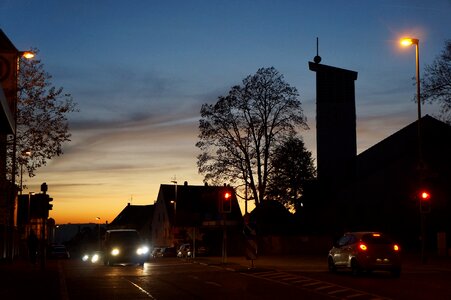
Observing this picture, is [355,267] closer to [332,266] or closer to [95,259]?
[332,266]

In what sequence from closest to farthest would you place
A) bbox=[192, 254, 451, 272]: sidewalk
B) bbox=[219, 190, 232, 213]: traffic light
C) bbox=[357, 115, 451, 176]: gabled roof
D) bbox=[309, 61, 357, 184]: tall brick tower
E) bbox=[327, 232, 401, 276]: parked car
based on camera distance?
bbox=[327, 232, 401, 276]: parked car, bbox=[192, 254, 451, 272]: sidewalk, bbox=[219, 190, 232, 213]: traffic light, bbox=[357, 115, 451, 176]: gabled roof, bbox=[309, 61, 357, 184]: tall brick tower

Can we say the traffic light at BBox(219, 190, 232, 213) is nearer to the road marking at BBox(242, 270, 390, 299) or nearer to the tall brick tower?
the road marking at BBox(242, 270, 390, 299)

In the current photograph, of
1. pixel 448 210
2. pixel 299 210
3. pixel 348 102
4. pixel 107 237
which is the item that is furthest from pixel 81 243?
pixel 107 237

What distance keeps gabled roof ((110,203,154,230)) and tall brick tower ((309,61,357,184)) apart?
69754 millimetres

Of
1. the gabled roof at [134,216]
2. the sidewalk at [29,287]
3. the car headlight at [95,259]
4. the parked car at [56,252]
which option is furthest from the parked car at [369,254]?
the gabled roof at [134,216]

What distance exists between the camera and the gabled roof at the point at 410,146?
47.9 metres

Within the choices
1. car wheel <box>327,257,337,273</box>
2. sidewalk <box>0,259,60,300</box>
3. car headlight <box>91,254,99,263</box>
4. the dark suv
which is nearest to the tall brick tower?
car headlight <box>91,254,99,263</box>

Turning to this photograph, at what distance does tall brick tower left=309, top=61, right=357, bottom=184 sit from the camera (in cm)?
6581

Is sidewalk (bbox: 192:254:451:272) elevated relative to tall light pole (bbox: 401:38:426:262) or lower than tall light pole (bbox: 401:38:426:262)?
lower

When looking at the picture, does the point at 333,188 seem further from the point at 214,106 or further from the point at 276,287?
the point at 276,287

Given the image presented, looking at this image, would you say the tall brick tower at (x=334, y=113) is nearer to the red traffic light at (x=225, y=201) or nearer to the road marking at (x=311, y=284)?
the red traffic light at (x=225, y=201)

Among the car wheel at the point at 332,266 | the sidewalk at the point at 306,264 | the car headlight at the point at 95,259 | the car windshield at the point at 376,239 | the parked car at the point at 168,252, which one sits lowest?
the parked car at the point at 168,252

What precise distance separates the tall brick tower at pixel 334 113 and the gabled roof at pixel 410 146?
3049 mm

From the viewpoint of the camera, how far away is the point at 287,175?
60.6 m
